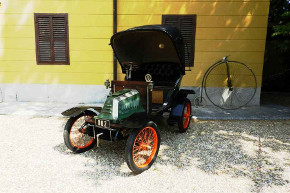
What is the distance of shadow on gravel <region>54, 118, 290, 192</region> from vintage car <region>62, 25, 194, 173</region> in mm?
280

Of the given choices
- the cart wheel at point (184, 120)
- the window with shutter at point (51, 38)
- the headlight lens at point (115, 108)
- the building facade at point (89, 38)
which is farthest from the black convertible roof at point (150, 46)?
the window with shutter at point (51, 38)

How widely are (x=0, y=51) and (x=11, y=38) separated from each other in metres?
0.60

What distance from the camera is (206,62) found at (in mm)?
6648

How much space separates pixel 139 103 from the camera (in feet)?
11.3

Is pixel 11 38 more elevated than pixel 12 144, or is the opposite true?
pixel 11 38

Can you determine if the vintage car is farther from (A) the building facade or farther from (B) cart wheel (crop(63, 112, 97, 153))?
(A) the building facade

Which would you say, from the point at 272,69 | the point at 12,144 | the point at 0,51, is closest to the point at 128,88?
the point at 12,144

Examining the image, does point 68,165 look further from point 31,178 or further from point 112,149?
point 112,149

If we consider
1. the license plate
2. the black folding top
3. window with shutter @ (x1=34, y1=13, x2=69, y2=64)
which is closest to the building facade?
window with shutter @ (x1=34, y1=13, x2=69, y2=64)

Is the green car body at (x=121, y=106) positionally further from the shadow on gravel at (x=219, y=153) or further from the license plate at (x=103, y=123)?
the shadow on gravel at (x=219, y=153)

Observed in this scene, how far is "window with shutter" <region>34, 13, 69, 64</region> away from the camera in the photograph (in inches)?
261

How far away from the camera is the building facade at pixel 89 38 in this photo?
6441mm

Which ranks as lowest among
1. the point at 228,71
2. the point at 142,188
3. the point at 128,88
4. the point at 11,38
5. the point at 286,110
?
the point at 142,188

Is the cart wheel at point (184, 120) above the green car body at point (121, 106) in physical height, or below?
below
